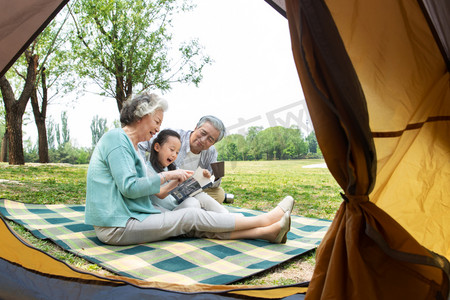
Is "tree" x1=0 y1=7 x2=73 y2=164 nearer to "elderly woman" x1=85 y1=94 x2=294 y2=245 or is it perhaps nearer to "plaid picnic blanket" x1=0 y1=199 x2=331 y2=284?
"plaid picnic blanket" x1=0 y1=199 x2=331 y2=284

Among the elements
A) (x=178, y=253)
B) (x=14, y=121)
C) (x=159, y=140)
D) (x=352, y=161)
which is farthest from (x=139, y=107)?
(x=14, y=121)

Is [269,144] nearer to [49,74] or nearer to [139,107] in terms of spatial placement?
[49,74]

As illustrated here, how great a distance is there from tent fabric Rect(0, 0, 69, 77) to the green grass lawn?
1.01 meters

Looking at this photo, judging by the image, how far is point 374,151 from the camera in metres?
0.83

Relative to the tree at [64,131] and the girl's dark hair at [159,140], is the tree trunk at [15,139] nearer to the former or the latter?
the tree at [64,131]

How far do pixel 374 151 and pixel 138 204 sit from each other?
1.42 m

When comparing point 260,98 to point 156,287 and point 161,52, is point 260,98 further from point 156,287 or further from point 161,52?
point 156,287

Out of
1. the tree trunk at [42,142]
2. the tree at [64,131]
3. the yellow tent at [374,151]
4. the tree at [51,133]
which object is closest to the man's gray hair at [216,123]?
the yellow tent at [374,151]

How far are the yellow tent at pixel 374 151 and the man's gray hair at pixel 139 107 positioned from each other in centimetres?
85

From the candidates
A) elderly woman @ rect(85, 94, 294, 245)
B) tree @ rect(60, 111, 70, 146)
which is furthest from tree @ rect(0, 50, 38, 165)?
elderly woman @ rect(85, 94, 294, 245)

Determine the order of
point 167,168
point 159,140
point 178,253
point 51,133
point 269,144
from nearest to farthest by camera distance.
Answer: point 178,253 < point 159,140 < point 167,168 < point 51,133 < point 269,144

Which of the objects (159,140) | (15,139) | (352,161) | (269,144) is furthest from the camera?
(269,144)

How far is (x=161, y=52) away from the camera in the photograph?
329 inches

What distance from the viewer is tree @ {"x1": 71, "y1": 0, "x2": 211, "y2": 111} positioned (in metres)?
8.06
